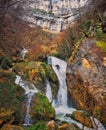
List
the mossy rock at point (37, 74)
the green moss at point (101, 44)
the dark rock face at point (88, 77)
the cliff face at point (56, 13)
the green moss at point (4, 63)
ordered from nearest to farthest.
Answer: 1. the dark rock face at point (88, 77)
2. the green moss at point (101, 44)
3. the green moss at point (4, 63)
4. the mossy rock at point (37, 74)
5. the cliff face at point (56, 13)

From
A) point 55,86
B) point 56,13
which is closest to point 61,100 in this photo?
point 55,86

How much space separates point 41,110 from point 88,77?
4.45m

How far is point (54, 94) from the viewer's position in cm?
2228

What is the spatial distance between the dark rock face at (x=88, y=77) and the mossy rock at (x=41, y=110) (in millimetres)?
2371

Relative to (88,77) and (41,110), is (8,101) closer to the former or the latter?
(41,110)

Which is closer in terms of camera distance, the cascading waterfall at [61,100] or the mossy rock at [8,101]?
the mossy rock at [8,101]

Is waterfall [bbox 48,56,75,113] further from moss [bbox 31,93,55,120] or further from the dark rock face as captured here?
moss [bbox 31,93,55,120]

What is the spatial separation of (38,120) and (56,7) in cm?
6046

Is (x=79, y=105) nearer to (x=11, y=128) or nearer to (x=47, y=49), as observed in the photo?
(x=11, y=128)

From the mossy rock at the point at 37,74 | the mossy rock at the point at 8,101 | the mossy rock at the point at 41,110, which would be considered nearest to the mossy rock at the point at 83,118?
the mossy rock at the point at 41,110

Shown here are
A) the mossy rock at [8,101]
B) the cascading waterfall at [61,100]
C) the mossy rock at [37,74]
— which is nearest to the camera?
the mossy rock at [8,101]

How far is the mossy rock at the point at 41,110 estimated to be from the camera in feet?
51.6

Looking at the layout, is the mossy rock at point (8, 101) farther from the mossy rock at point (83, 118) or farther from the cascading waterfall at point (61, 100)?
the mossy rock at point (83, 118)

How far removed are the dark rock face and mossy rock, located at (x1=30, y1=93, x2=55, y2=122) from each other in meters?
2.37
